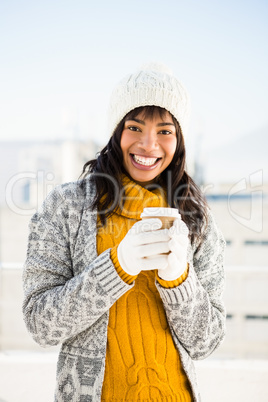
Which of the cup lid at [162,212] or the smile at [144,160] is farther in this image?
the smile at [144,160]

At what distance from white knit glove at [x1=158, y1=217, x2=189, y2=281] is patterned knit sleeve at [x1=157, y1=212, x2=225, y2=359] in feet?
0.11

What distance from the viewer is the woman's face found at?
38.0 inches

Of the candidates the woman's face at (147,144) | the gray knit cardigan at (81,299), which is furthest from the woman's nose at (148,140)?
the gray knit cardigan at (81,299)

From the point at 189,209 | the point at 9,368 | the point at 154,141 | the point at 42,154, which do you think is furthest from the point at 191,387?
the point at 42,154

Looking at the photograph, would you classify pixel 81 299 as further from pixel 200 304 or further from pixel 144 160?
pixel 144 160

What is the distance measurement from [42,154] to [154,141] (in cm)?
2029

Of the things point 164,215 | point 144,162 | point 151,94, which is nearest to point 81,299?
point 164,215

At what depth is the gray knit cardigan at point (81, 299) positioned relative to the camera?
787 millimetres

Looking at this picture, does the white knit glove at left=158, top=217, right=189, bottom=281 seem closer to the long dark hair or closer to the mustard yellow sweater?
the mustard yellow sweater

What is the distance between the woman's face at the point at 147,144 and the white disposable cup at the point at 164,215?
240 mm

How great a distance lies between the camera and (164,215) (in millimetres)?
759

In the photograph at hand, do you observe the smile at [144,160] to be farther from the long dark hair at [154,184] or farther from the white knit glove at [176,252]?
the white knit glove at [176,252]

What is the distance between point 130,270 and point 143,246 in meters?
0.06

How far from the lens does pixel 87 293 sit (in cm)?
78
